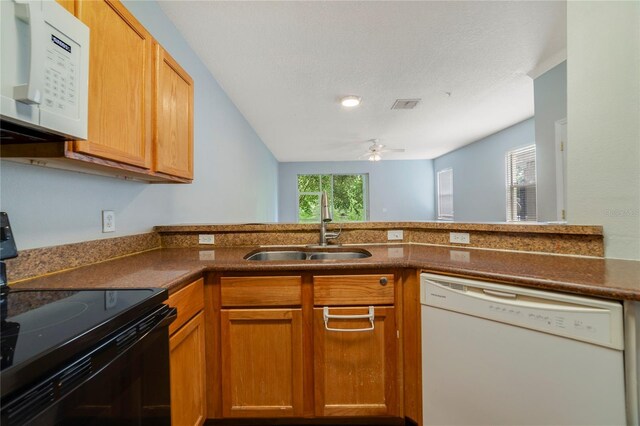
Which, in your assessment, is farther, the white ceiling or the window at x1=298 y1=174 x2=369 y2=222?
the window at x1=298 y1=174 x2=369 y2=222

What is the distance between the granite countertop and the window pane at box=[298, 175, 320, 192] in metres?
6.13

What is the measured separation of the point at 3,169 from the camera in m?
0.91

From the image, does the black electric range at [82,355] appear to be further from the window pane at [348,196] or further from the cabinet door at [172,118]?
the window pane at [348,196]

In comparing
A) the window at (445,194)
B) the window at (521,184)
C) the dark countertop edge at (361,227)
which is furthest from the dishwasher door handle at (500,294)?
the window at (445,194)

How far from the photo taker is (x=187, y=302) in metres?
1.11

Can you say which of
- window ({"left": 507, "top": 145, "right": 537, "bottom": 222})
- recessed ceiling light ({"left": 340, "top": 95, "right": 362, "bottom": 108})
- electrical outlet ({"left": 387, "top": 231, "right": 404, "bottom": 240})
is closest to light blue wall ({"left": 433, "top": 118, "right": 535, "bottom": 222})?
window ({"left": 507, "top": 145, "right": 537, "bottom": 222})

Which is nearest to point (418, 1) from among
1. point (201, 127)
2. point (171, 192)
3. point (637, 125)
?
point (637, 125)

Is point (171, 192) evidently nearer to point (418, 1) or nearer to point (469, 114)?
point (418, 1)

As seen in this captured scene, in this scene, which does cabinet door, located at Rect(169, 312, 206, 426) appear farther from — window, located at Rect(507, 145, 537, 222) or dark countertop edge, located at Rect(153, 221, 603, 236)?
window, located at Rect(507, 145, 537, 222)

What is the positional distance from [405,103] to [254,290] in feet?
10.1

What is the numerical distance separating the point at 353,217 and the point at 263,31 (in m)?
6.24

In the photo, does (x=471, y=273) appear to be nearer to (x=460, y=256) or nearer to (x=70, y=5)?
(x=460, y=256)

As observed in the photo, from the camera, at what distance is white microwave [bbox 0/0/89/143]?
630mm

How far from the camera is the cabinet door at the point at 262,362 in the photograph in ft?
4.20
